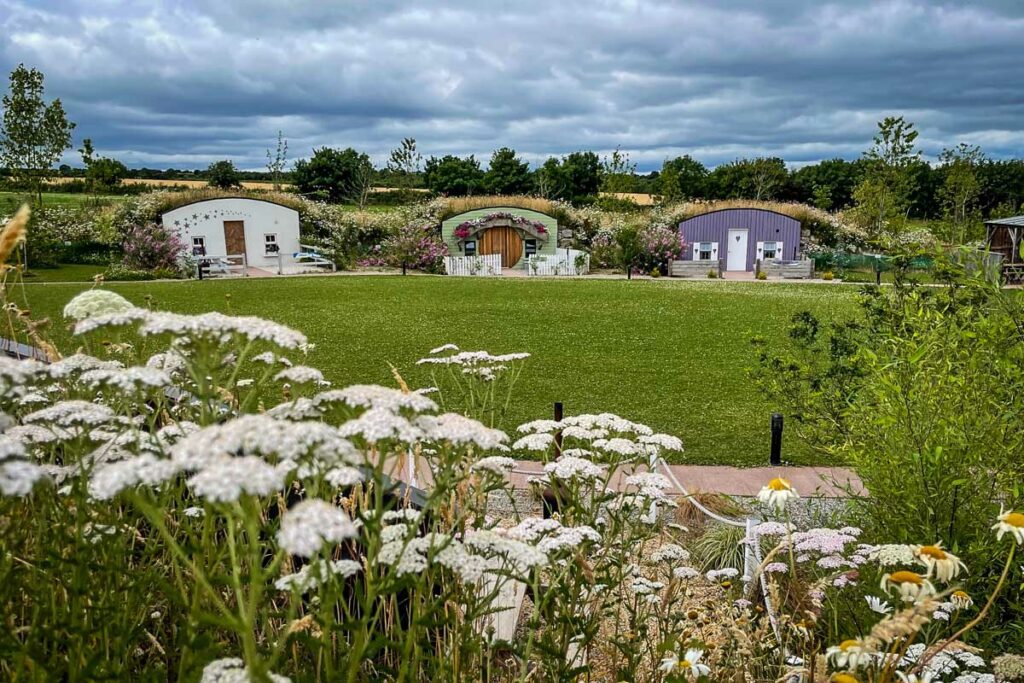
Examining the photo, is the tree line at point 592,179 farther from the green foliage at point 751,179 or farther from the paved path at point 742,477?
the paved path at point 742,477

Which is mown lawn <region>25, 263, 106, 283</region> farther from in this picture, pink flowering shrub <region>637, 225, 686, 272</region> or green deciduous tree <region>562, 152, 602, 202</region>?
green deciduous tree <region>562, 152, 602, 202</region>

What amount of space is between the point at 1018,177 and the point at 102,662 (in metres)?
58.7

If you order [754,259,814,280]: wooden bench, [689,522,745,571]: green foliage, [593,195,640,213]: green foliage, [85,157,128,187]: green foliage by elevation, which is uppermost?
[85,157,128,187]: green foliage

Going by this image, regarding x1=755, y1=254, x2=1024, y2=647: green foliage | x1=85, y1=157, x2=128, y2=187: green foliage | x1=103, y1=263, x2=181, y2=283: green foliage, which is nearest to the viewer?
x1=755, y1=254, x2=1024, y2=647: green foliage

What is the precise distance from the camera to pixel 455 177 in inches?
1966

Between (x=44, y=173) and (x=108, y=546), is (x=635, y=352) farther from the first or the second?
(x=44, y=173)

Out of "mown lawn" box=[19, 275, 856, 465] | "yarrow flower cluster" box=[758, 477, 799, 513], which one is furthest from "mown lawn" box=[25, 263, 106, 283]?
"yarrow flower cluster" box=[758, 477, 799, 513]

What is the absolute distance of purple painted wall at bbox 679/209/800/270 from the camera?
29.1 m

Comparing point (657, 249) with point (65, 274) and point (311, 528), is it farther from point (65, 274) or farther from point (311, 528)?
point (311, 528)

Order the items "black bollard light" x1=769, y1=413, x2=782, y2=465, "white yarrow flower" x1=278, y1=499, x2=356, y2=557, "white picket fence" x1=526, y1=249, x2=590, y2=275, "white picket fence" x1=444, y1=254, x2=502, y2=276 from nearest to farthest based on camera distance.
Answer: "white yarrow flower" x1=278, y1=499, x2=356, y2=557
"black bollard light" x1=769, y1=413, x2=782, y2=465
"white picket fence" x1=444, y1=254, x2=502, y2=276
"white picket fence" x1=526, y1=249, x2=590, y2=275

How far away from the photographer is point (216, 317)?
1496 millimetres

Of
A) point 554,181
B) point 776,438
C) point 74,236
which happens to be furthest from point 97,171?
point 776,438

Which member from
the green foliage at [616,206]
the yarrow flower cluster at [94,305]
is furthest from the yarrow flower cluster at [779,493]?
the green foliage at [616,206]

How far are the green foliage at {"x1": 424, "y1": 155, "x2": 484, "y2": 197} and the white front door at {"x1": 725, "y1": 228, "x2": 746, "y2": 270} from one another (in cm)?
2316
